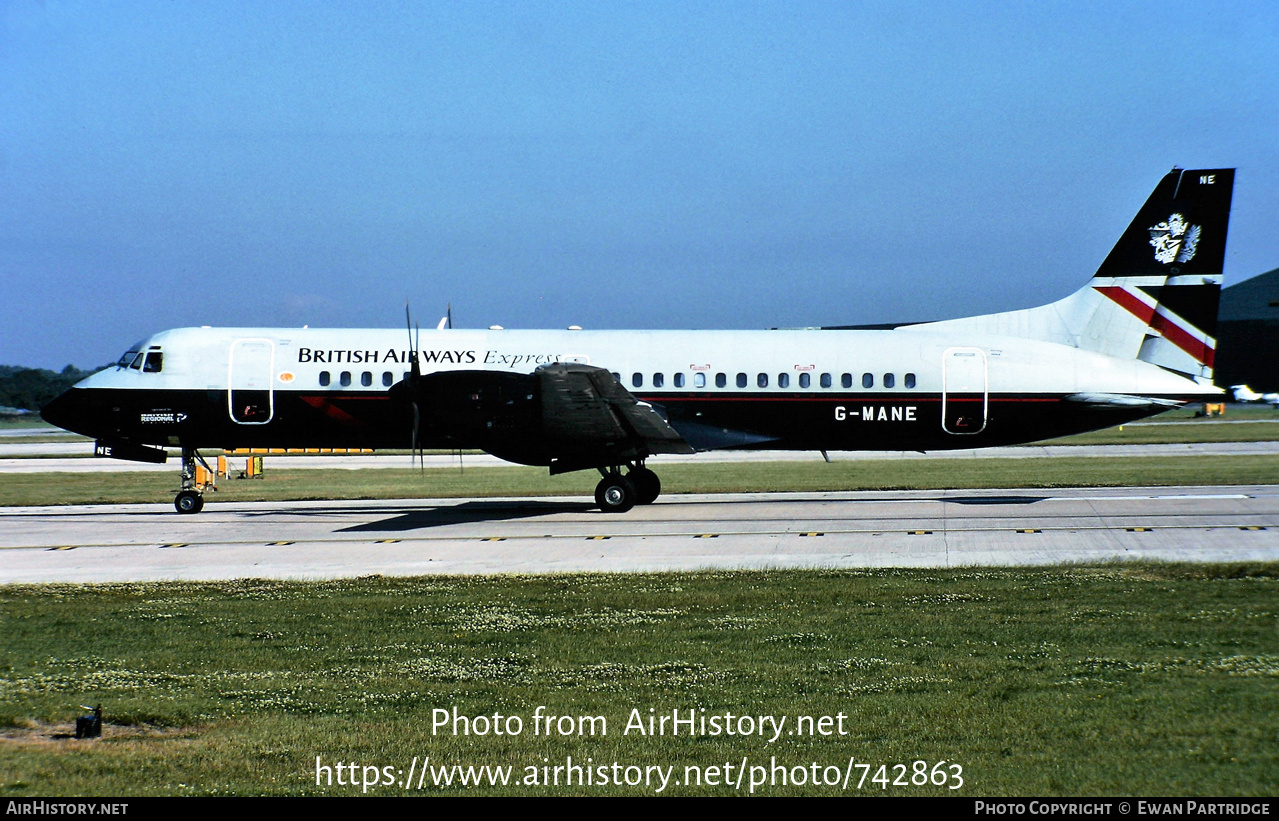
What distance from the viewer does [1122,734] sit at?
807 cm

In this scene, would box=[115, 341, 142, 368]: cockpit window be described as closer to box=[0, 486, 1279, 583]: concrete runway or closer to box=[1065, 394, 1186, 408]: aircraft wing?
box=[0, 486, 1279, 583]: concrete runway

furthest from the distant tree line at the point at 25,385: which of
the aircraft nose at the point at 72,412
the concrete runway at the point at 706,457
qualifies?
the aircraft nose at the point at 72,412

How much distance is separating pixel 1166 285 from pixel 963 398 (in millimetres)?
5367

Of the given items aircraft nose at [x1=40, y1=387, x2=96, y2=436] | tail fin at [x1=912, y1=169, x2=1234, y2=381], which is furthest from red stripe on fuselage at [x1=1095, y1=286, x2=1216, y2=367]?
aircraft nose at [x1=40, y1=387, x2=96, y2=436]

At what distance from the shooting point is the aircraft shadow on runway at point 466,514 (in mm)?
23562

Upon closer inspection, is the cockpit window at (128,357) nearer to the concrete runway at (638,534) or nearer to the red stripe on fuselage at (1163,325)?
the concrete runway at (638,534)

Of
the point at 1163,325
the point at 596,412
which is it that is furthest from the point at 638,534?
the point at 1163,325

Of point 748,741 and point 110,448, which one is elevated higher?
point 110,448

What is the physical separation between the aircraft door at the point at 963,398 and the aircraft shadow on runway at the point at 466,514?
8851 mm

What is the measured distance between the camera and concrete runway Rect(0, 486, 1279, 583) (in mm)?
18047

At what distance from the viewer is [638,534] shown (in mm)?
21812
